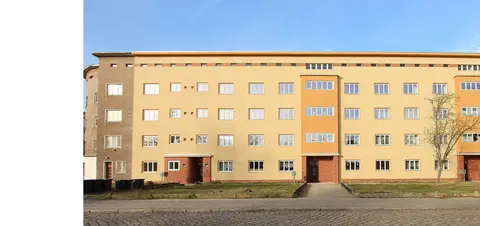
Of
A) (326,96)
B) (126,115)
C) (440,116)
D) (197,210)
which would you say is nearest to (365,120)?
(326,96)

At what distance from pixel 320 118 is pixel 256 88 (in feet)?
24.2

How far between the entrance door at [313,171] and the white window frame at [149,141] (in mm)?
16262

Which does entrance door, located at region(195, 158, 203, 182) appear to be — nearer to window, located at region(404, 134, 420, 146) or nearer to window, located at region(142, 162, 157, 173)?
window, located at region(142, 162, 157, 173)

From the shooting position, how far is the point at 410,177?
42812 mm

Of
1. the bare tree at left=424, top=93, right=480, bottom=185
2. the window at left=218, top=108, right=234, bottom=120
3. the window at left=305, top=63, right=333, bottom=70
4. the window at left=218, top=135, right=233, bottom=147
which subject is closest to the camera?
the bare tree at left=424, top=93, right=480, bottom=185

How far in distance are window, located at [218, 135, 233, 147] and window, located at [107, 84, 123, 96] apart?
11.8 metres

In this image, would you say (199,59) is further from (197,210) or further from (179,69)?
(197,210)

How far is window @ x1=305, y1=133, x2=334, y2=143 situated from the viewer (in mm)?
42875

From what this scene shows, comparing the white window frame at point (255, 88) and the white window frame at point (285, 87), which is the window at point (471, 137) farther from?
the white window frame at point (255, 88)

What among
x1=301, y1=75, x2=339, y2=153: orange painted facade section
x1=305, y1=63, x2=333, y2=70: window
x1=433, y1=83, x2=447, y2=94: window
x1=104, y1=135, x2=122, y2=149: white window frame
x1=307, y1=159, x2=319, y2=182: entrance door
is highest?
x1=305, y1=63, x2=333, y2=70: window

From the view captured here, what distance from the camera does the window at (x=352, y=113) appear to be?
43812 millimetres

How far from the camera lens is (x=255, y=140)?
43.8 metres

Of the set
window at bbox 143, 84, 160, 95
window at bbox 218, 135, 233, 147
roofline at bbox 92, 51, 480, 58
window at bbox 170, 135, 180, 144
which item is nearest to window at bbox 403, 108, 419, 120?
roofline at bbox 92, 51, 480, 58
